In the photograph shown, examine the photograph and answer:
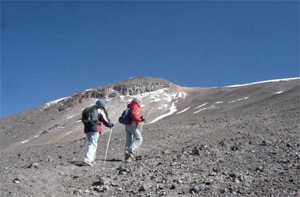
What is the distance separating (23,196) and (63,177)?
179 centimetres

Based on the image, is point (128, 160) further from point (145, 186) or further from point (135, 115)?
point (145, 186)

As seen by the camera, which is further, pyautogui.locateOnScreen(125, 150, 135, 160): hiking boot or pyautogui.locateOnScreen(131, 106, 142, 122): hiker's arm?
pyautogui.locateOnScreen(131, 106, 142, 122): hiker's arm

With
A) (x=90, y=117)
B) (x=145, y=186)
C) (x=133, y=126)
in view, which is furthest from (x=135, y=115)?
(x=145, y=186)

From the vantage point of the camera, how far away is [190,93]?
70.6 m

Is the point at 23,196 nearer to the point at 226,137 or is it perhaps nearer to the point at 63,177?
the point at 63,177

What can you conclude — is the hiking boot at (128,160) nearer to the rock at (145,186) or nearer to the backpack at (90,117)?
the backpack at (90,117)

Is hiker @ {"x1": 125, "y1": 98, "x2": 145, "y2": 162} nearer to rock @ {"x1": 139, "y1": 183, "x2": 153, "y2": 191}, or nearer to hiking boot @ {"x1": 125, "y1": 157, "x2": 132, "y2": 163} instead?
hiking boot @ {"x1": 125, "y1": 157, "x2": 132, "y2": 163}

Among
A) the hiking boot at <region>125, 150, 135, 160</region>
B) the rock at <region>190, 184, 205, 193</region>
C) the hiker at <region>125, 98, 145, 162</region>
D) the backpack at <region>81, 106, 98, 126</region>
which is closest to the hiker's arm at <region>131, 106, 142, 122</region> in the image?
the hiker at <region>125, 98, 145, 162</region>

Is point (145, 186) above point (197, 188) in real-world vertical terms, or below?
above

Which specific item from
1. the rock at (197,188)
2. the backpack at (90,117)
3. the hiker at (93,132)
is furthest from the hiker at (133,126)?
the rock at (197,188)

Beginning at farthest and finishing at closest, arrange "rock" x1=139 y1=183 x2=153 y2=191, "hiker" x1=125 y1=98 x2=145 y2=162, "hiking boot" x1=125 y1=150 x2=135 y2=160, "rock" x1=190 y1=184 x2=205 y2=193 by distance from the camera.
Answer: "hiker" x1=125 y1=98 x2=145 y2=162, "hiking boot" x1=125 y1=150 x2=135 y2=160, "rock" x1=139 y1=183 x2=153 y2=191, "rock" x1=190 y1=184 x2=205 y2=193

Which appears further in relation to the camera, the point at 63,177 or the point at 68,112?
the point at 68,112

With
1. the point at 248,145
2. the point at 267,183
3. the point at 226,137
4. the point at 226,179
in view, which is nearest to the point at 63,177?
the point at 226,179

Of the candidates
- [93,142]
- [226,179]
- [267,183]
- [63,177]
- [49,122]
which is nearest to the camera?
[267,183]
